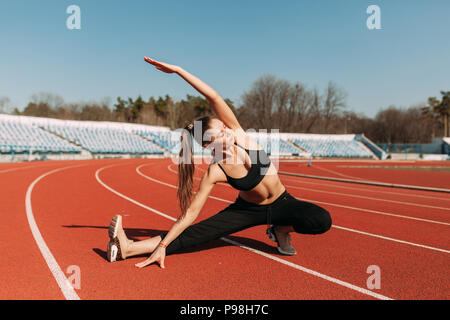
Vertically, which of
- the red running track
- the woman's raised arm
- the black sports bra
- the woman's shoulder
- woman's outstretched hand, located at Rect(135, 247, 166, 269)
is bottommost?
the red running track

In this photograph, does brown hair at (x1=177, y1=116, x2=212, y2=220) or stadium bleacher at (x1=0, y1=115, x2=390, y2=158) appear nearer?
brown hair at (x1=177, y1=116, x2=212, y2=220)

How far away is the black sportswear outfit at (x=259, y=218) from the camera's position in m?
3.31

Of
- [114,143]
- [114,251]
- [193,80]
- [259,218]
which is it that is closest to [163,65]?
[193,80]

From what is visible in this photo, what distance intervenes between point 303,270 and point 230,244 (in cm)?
123

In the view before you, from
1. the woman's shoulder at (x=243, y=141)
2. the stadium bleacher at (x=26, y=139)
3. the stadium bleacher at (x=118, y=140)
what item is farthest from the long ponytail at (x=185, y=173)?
the stadium bleacher at (x=26, y=139)

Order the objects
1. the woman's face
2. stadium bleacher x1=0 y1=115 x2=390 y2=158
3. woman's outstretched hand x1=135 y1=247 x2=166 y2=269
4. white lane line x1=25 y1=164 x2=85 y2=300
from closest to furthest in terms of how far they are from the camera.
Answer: white lane line x1=25 y1=164 x2=85 y2=300 < the woman's face < woman's outstretched hand x1=135 y1=247 x2=166 y2=269 < stadium bleacher x1=0 y1=115 x2=390 y2=158

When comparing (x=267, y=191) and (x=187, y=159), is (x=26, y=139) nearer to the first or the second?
(x=187, y=159)

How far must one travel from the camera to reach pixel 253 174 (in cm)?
320

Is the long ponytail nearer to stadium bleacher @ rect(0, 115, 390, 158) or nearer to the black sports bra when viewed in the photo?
the black sports bra

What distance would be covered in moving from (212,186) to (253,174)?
1.47ft

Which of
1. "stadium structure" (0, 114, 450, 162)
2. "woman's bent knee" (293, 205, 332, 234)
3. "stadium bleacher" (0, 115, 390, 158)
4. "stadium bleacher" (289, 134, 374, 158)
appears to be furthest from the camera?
"stadium bleacher" (289, 134, 374, 158)

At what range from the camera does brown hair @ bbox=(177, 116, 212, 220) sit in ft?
10.4

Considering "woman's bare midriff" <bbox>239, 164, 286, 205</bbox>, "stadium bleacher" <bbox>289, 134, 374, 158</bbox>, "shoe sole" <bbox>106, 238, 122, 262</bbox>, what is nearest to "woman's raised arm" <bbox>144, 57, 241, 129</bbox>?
"woman's bare midriff" <bbox>239, 164, 286, 205</bbox>

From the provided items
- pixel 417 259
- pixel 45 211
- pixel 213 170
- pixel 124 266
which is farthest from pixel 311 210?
pixel 45 211
